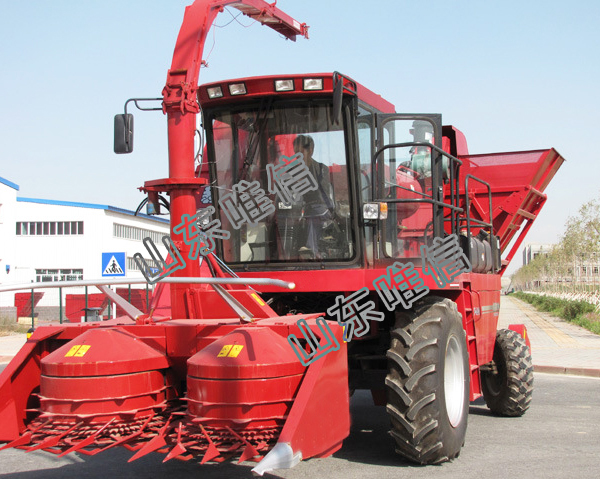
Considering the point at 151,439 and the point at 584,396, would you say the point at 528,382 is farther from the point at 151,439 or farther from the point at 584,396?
the point at 151,439

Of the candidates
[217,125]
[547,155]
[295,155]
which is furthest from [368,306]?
[547,155]

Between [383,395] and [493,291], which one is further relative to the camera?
[493,291]

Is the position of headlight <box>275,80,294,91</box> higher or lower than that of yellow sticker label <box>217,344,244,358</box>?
higher

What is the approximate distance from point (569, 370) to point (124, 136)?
10.5 metres

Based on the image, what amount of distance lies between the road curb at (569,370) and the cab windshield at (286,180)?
8.86 meters

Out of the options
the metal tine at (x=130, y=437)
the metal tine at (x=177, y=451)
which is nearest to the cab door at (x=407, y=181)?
the metal tine at (x=130, y=437)

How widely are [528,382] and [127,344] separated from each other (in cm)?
539

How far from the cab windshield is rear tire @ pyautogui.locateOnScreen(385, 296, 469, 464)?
0.97m

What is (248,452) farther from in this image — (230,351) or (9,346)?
(9,346)

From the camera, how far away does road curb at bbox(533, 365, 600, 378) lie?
13.3 m

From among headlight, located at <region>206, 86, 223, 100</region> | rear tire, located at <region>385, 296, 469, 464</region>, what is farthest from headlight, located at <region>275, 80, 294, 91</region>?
rear tire, located at <region>385, 296, 469, 464</region>

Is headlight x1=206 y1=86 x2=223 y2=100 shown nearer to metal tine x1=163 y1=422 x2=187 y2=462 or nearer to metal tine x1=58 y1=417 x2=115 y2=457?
metal tine x1=58 y1=417 x2=115 y2=457

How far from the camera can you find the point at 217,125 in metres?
6.77

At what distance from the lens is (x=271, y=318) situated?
548cm
